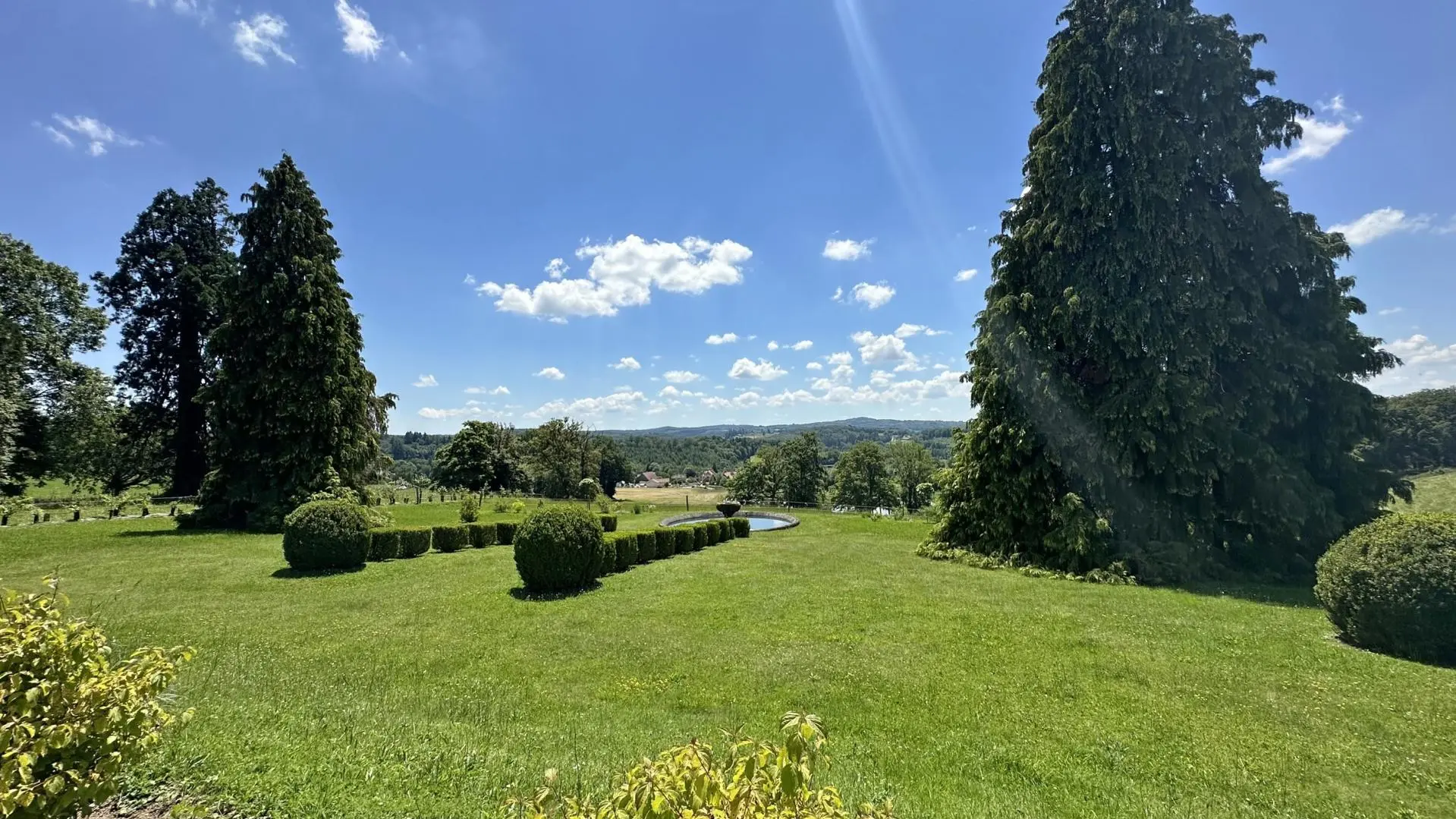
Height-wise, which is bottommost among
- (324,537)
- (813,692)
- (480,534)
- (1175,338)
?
(813,692)

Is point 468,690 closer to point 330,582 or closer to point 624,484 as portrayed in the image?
point 330,582

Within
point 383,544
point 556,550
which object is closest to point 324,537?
point 383,544

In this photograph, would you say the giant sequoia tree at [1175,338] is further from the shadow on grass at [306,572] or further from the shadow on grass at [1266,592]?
the shadow on grass at [306,572]

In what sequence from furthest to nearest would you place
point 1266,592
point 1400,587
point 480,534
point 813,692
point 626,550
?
1. point 480,534
2. point 626,550
3. point 1266,592
4. point 1400,587
5. point 813,692

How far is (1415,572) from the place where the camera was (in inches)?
274

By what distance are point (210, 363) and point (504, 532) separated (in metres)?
14.1

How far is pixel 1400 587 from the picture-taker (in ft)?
23.0

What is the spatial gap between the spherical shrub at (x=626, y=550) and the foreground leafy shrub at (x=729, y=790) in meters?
11.6

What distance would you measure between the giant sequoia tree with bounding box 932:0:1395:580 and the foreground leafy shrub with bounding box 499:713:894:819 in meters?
13.1

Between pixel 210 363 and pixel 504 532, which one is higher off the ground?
pixel 210 363

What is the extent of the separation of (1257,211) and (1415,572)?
9669 millimetres

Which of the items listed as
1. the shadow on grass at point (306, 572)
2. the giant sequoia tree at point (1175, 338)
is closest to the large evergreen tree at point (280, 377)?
the shadow on grass at point (306, 572)

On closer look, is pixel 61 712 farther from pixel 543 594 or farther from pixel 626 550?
pixel 626 550

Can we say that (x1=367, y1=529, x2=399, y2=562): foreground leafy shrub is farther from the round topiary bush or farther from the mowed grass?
the round topiary bush
